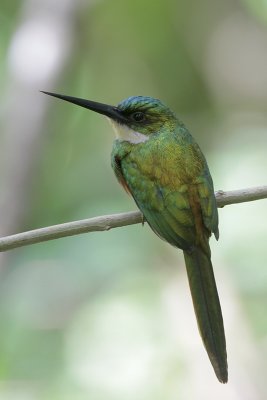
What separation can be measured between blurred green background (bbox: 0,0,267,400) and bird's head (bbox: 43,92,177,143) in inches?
28.8

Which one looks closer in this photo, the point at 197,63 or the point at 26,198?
the point at 26,198

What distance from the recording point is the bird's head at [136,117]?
10.3ft

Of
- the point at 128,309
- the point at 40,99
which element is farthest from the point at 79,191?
the point at 128,309

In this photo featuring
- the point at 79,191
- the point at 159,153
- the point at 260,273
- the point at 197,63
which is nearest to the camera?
A: the point at 159,153

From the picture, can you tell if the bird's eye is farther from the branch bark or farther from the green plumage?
the branch bark

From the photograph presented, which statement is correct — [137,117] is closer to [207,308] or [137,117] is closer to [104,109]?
[104,109]

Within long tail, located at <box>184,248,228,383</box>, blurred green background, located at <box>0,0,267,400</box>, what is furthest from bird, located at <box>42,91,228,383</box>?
blurred green background, located at <box>0,0,267,400</box>

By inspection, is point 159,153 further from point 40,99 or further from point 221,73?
point 221,73

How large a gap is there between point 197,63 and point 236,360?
253 cm

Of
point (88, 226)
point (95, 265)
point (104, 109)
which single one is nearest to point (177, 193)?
point (88, 226)

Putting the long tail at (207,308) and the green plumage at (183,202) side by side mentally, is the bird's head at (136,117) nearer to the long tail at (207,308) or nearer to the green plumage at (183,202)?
the green plumage at (183,202)

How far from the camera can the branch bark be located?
8.05ft

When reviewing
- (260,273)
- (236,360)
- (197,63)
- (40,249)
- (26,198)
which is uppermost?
(197,63)

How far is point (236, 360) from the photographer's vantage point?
3574 millimetres
